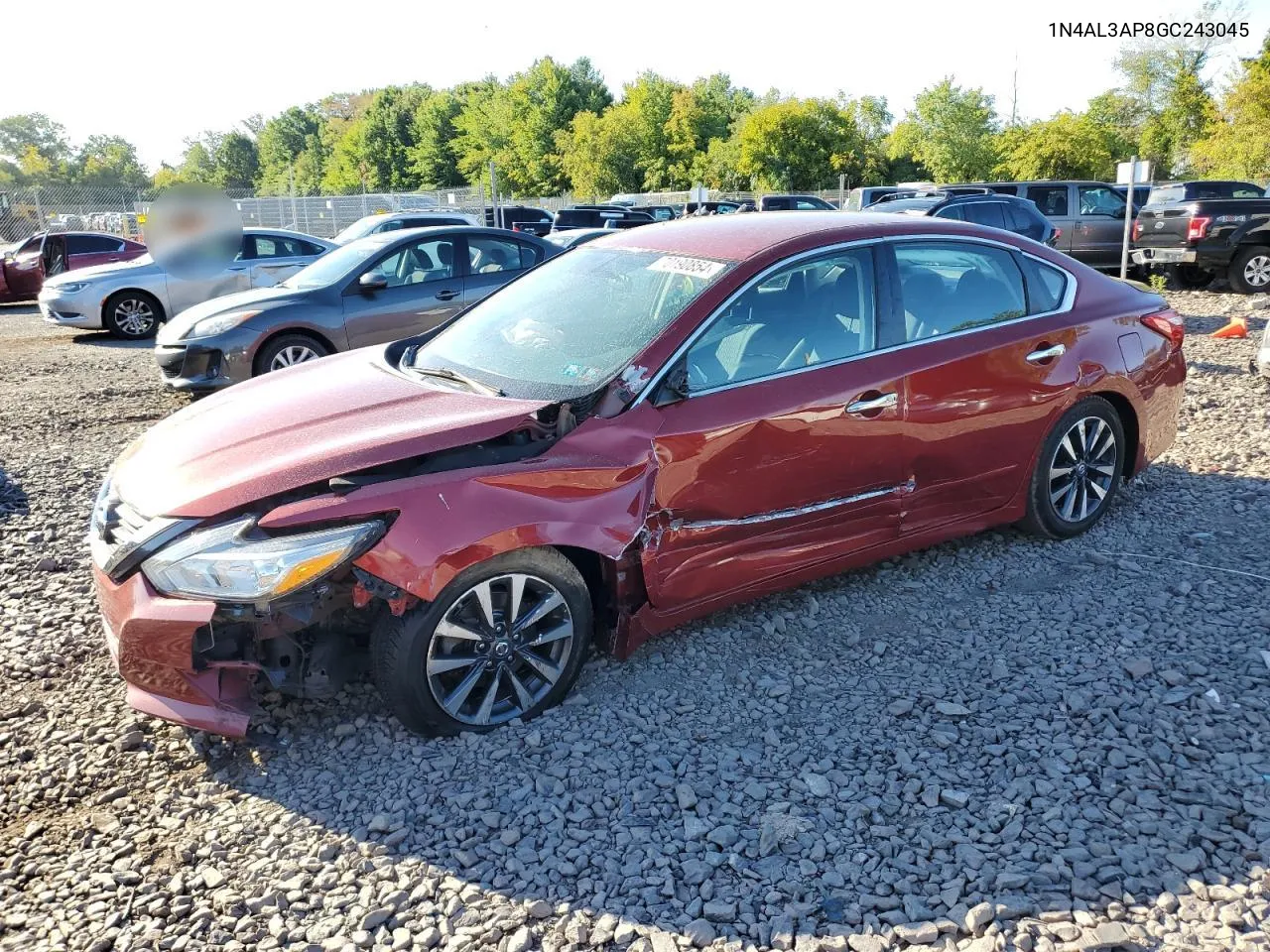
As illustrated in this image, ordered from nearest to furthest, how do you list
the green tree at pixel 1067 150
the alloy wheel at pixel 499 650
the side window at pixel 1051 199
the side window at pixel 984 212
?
the alloy wheel at pixel 499 650 → the side window at pixel 984 212 → the side window at pixel 1051 199 → the green tree at pixel 1067 150

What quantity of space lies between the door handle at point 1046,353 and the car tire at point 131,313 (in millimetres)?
12927

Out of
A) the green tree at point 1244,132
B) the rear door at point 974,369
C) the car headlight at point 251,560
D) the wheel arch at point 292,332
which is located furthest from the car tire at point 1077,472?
the green tree at point 1244,132

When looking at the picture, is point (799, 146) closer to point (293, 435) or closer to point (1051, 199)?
point (1051, 199)

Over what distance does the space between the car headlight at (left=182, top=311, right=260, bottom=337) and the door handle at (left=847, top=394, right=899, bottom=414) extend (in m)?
Result: 6.45

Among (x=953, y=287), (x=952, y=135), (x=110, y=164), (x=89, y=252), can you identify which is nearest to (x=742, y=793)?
(x=953, y=287)

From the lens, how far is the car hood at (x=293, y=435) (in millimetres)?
3229

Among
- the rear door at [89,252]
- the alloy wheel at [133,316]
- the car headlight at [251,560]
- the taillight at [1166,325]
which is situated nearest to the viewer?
the car headlight at [251,560]

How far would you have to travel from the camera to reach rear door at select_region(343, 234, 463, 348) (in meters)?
9.16

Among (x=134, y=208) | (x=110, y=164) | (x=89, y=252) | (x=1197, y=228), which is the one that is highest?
(x=110, y=164)

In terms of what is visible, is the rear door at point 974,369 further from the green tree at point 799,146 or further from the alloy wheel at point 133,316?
the green tree at point 799,146

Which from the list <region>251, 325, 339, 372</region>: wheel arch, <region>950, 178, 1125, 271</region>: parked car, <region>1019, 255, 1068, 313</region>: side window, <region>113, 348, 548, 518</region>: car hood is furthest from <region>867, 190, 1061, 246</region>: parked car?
<region>113, 348, 548, 518</region>: car hood

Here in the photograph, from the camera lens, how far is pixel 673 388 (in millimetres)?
3668

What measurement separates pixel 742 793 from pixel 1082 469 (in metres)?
2.90

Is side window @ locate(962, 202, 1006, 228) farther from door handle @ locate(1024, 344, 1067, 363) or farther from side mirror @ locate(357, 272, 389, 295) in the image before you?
door handle @ locate(1024, 344, 1067, 363)
